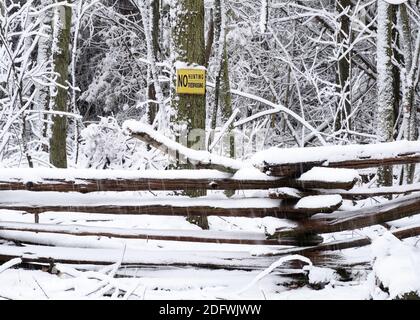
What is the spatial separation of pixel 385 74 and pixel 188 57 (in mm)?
2989

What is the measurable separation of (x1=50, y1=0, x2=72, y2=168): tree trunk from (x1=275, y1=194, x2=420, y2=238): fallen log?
18.5 ft

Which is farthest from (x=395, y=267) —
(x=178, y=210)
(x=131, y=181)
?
(x=131, y=181)

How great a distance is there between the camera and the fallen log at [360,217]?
3.98 m

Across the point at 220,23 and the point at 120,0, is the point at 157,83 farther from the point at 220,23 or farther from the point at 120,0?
the point at 120,0

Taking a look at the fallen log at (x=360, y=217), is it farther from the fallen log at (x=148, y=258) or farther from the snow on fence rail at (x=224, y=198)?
the fallen log at (x=148, y=258)

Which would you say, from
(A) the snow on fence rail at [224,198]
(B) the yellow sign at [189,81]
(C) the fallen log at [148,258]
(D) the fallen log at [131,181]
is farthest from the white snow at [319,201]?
(B) the yellow sign at [189,81]

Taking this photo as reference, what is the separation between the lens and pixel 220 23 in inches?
247

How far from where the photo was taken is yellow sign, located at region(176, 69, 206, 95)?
5266 millimetres

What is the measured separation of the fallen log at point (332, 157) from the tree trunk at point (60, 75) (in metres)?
5.53

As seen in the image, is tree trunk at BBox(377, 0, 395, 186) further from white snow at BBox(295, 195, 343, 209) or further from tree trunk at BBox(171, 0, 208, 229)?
white snow at BBox(295, 195, 343, 209)

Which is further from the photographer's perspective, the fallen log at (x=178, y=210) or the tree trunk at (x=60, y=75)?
the tree trunk at (x=60, y=75)

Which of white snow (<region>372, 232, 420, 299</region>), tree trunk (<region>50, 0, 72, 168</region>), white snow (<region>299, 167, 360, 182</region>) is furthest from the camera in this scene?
tree trunk (<region>50, 0, 72, 168</region>)

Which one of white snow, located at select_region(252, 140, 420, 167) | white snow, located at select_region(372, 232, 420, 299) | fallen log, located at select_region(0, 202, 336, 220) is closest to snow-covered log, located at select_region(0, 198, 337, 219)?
fallen log, located at select_region(0, 202, 336, 220)

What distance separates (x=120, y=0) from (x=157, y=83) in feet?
37.7
